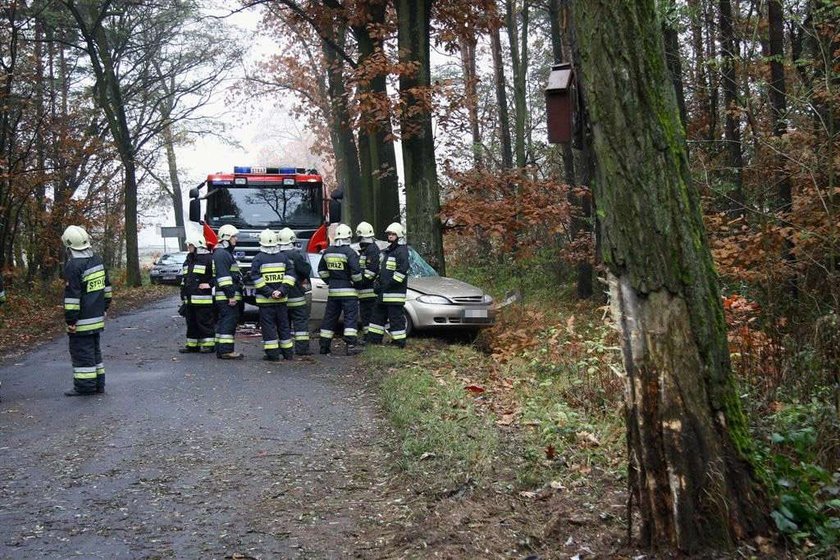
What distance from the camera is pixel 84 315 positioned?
987cm

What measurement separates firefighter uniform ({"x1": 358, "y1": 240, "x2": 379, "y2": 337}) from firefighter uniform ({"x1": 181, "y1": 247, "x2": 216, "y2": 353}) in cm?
238

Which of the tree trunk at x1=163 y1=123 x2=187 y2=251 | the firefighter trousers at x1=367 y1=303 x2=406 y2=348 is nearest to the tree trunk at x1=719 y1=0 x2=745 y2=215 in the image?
the firefighter trousers at x1=367 y1=303 x2=406 y2=348

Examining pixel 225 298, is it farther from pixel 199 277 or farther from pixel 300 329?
pixel 300 329

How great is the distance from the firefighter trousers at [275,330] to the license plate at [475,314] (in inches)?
109

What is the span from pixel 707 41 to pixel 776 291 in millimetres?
10862

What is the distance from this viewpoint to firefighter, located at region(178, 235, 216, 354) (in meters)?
13.2

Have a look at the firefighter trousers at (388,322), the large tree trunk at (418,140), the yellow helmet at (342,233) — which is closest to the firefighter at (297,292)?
the yellow helmet at (342,233)

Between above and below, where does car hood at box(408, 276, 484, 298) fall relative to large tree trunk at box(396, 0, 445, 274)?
below

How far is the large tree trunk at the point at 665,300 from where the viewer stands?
13.4ft

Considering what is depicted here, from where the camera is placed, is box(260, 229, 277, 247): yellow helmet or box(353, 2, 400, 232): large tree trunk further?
box(353, 2, 400, 232): large tree trunk

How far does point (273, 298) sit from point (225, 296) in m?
0.78

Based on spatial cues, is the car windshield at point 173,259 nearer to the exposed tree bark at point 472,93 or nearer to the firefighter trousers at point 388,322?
the exposed tree bark at point 472,93

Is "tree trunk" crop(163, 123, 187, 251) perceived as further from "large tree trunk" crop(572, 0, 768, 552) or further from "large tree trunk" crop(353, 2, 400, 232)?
"large tree trunk" crop(572, 0, 768, 552)

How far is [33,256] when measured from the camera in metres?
25.5
